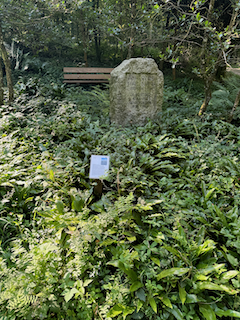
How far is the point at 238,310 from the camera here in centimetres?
160

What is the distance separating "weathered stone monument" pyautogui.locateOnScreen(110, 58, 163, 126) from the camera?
4.06 m

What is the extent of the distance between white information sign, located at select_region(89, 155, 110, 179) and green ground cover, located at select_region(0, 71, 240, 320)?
12 cm

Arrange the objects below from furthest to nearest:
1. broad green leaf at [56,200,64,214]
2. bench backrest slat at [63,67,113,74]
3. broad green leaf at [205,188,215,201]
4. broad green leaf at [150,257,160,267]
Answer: bench backrest slat at [63,67,113,74] → broad green leaf at [205,188,215,201] → broad green leaf at [56,200,64,214] → broad green leaf at [150,257,160,267]

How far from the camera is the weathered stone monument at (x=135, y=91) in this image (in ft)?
13.3

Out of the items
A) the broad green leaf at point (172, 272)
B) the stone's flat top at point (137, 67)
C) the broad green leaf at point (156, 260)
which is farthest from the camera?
the stone's flat top at point (137, 67)

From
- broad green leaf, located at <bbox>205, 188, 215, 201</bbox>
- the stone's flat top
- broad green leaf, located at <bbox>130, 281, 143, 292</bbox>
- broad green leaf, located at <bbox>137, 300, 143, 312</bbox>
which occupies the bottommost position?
broad green leaf, located at <bbox>137, 300, 143, 312</bbox>

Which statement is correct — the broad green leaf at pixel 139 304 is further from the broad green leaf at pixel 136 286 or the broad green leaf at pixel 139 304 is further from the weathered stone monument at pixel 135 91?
the weathered stone monument at pixel 135 91

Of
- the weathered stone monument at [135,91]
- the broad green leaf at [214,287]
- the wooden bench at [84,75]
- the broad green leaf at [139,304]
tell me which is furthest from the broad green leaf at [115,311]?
the wooden bench at [84,75]

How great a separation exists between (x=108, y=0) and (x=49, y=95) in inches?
149

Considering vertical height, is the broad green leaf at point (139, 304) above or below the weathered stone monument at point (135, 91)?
below

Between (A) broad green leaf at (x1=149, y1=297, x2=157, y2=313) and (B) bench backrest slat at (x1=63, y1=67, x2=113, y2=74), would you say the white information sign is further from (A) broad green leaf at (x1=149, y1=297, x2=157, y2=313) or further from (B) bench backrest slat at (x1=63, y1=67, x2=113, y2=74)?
(B) bench backrest slat at (x1=63, y1=67, x2=113, y2=74)

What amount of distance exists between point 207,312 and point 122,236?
0.84 metres

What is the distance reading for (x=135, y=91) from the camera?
164 inches

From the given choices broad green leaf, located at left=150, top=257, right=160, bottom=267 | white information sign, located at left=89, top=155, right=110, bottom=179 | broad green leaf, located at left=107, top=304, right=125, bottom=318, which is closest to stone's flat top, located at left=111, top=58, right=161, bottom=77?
white information sign, located at left=89, top=155, right=110, bottom=179
